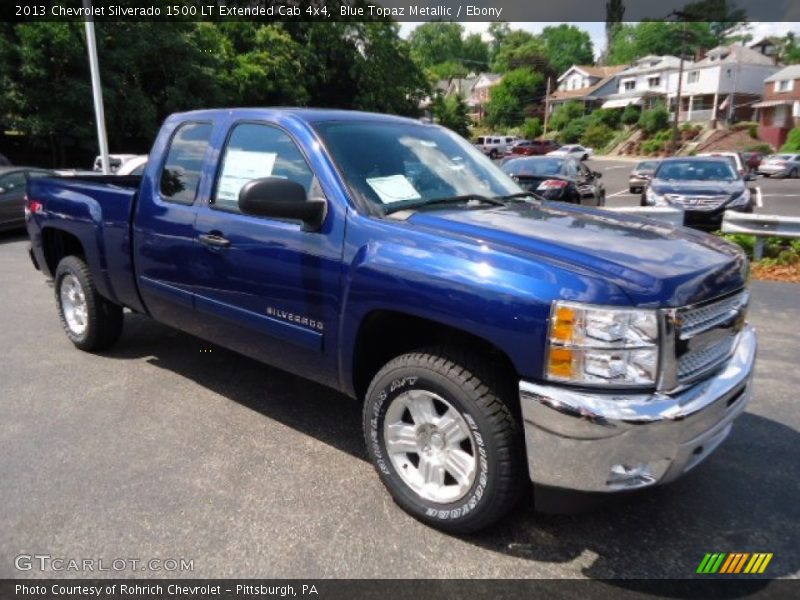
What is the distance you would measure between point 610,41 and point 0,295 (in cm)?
13695

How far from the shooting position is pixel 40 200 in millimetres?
5273

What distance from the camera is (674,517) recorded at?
301 cm

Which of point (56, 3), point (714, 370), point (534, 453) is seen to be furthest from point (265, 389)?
point (56, 3)

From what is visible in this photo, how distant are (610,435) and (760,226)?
7427 millimetres

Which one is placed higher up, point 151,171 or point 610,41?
point 610,41

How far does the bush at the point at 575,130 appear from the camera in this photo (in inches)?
2512

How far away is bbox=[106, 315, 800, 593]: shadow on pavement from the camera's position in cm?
272

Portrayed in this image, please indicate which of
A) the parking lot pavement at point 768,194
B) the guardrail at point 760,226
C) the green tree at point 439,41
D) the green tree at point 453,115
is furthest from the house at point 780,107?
the green tree at point 439,41

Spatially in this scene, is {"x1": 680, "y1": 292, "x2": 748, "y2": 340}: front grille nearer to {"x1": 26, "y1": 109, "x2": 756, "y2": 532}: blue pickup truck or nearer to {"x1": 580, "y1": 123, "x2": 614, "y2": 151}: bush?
{"x1": 26, "y1": 109, "x2": 756, "y2": 532}: blue pickup truck

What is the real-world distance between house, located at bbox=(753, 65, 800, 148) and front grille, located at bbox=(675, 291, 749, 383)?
2114 inches

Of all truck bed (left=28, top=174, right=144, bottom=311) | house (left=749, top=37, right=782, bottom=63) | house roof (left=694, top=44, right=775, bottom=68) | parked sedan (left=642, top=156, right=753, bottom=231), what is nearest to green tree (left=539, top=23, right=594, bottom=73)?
house (left=749, top=37, right=782, bottom=63)

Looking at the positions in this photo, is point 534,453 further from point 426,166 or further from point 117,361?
point 117,361

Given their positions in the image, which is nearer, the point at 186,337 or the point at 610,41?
the point at 186,337

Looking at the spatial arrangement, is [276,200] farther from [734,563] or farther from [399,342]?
[734,563]
